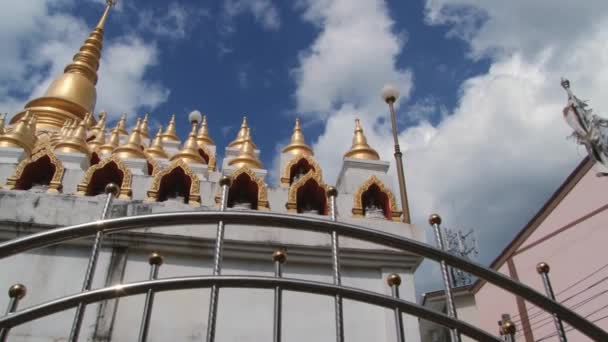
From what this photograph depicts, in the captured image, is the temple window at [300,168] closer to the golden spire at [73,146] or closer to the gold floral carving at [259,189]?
the gold floral carving at [259,189]

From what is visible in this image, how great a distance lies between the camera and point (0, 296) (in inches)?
192

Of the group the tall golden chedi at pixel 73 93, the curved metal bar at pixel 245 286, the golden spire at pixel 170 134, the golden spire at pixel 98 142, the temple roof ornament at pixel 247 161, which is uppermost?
the tall golden chedi at pixel 73 93

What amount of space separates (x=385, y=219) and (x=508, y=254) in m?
3.75

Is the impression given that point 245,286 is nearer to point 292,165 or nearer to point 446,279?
point 446,279

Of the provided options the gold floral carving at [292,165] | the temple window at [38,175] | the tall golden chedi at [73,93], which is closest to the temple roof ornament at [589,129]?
the gold floral carving at [292,165]

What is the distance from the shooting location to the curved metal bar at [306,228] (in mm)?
2787

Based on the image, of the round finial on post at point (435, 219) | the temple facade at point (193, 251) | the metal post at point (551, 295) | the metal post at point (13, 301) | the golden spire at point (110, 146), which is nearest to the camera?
the metal post at point (13, 301)

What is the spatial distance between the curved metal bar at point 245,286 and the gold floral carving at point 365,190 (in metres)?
3.28

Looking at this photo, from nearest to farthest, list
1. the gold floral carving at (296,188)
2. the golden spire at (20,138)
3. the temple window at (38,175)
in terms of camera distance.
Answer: the gold floral carving at (296,188) → the temple window at (38,175) → the golden spire at (20,138)

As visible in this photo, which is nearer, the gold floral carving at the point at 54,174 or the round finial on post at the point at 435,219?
the round finial on post at the point at 435,219

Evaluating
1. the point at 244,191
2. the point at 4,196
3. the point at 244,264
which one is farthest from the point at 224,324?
the point at 4,196

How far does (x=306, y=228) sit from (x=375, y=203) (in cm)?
357

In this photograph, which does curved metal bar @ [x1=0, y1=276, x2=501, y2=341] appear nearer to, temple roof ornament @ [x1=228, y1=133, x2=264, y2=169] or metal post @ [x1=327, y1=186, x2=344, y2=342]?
metal post @ [x1=327, y1=186, x2=344, y2=342]

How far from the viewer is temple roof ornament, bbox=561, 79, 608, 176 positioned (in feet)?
24.0
